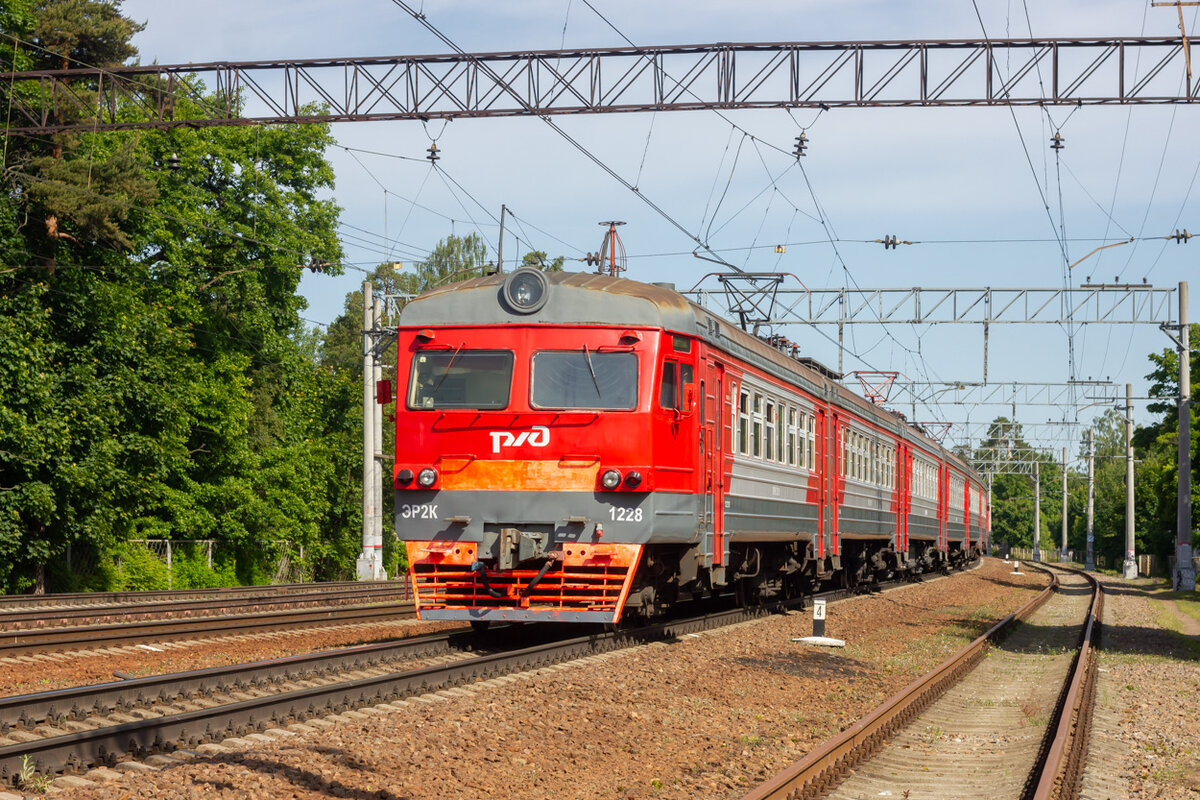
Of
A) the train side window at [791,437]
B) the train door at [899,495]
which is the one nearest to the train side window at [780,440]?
the train side window at [791,437]

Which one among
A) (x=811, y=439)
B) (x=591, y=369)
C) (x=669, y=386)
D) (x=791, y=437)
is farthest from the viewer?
(x=811, y=439)

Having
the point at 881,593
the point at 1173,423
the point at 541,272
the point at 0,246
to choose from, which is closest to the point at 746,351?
the point at 541,272

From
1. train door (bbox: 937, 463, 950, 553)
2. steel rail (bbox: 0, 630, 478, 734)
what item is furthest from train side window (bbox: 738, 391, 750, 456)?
train door (bbox: 937, 463, 950, 553)

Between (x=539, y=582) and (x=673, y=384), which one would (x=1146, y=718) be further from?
(x=539, y=582)

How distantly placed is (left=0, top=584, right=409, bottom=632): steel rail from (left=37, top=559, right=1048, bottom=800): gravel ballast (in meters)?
6.98

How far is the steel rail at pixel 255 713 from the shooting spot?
718cm

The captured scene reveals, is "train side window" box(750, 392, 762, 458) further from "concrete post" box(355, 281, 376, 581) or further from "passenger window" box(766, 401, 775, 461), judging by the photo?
"concrete post" box(355, 281, 376, 581)

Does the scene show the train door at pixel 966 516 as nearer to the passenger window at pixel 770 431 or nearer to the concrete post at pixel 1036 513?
the concrete post at pixel 1036 513

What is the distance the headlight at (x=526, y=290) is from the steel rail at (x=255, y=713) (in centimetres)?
346

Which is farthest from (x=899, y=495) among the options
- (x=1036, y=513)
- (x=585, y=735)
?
(x=1036, y=513)

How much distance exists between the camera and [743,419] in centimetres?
1648

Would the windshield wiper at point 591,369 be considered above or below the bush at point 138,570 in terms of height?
above

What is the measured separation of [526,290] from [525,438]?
1.58 metres

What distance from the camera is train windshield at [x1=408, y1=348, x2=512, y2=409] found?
530 inches
